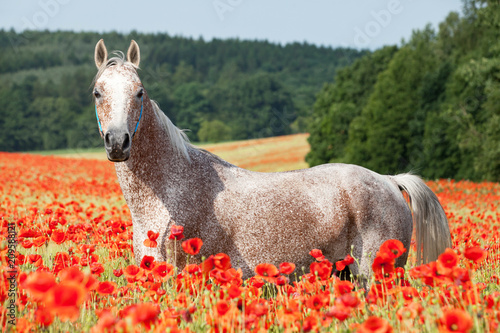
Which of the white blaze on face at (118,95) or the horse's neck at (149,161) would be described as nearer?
the white blaze on face at (118,95)

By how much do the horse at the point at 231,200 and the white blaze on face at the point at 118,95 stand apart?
0.01 m

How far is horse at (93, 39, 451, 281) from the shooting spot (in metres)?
4.61

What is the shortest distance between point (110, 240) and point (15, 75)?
528 ft

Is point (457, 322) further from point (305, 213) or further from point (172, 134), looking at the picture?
point (172, 134)

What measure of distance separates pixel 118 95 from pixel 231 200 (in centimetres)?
163

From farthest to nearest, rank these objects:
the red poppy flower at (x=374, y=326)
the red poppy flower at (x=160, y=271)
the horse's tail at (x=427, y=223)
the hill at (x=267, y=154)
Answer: the hill at (x=267, y=154), the horse's tail at (x=427, y=223), the red poppy flower at (x=160, y=271), the red poppy flower at (x=374, y=326)

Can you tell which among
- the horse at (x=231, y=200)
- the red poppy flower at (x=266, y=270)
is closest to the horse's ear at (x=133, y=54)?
the horse at (x=231, y=200)

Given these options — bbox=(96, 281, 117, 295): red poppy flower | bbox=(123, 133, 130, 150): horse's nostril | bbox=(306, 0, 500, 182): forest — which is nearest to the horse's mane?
bbox=(123, 133, 130, 150): horse's nostril

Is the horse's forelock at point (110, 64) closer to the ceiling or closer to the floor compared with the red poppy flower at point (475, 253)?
closer to the ceiling

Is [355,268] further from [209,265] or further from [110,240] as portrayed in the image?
[110,240]

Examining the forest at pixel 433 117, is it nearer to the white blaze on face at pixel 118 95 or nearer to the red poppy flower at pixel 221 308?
the white blaze on face at pixel 118 95

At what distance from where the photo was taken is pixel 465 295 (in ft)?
10.2

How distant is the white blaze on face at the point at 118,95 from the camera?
13.4 feet

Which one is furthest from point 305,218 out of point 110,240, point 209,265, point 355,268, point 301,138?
point 301,138
